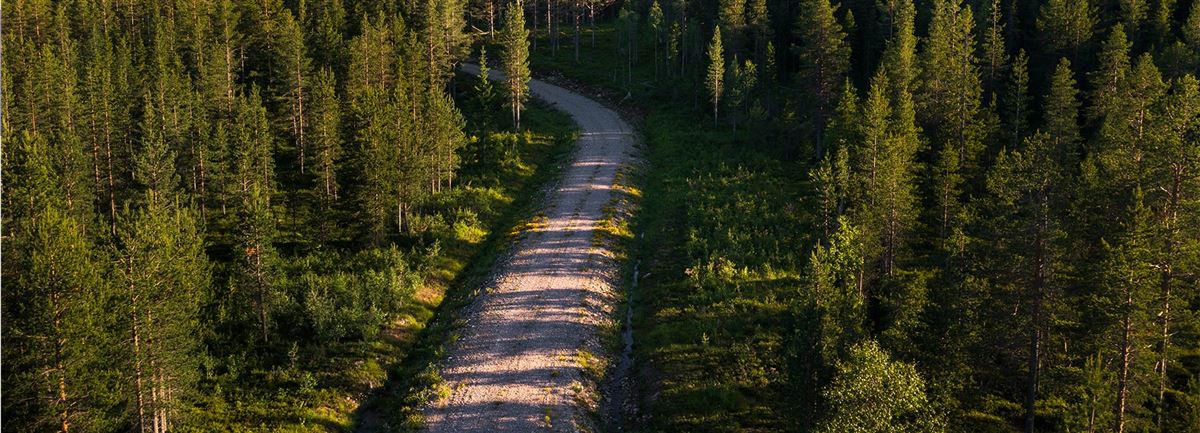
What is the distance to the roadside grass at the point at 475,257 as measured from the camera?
1394 inches

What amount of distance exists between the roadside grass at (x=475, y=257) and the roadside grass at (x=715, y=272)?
8973 millimetres

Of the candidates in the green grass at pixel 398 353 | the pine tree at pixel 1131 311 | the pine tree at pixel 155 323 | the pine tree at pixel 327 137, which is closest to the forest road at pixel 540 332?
the green grass at pixel 398 353

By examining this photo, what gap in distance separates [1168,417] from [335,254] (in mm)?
46261

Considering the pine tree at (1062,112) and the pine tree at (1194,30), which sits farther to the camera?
the pine tree at (1194,30)

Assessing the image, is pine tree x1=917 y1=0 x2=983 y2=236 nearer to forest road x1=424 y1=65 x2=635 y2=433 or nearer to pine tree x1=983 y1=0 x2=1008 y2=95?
pine tree x1=983 y1=0 x2=1008 y2=95

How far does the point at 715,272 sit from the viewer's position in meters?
48.3

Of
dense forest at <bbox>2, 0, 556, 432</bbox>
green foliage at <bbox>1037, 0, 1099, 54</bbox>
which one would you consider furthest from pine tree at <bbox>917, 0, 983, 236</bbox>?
dense forest at <bbox>2, 0, 556, 432</bbox>

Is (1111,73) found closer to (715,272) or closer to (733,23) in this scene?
(715,272)

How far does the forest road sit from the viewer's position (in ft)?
110

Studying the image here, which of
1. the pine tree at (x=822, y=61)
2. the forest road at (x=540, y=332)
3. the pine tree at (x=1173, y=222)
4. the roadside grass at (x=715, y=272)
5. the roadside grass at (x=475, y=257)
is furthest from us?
the pine tree at (x=822, y=61)

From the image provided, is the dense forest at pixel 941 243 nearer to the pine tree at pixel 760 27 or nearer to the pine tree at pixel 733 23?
the pine tree at pixel 733 23

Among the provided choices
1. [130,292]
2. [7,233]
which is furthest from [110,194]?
[130,292]

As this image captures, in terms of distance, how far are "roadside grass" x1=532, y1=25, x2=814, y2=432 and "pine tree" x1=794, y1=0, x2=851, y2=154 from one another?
15.0 ft

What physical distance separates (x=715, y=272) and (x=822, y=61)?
36.1 meters
